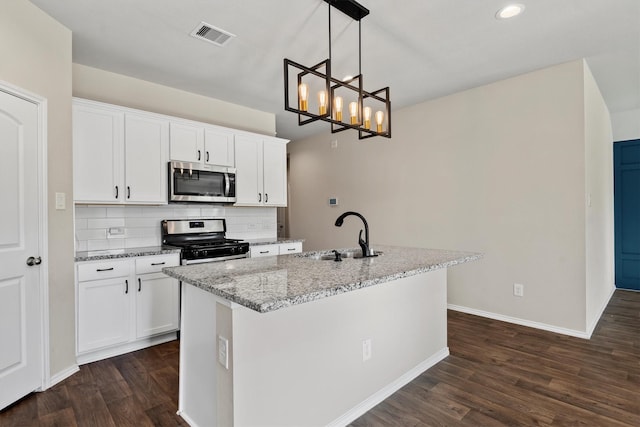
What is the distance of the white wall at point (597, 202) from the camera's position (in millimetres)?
3301

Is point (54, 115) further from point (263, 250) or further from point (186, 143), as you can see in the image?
point (263, 250)

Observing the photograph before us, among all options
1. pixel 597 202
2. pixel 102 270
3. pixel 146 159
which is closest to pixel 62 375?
pixel 102 270

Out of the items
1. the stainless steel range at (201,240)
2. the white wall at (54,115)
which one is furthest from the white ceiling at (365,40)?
the stainless steel range at (201,240)

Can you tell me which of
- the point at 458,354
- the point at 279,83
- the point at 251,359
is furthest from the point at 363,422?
the point at 279,83

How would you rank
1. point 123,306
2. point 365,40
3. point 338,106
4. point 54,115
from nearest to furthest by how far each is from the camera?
point 338,106 < point 54,115 < point 365,40 < point 123,306

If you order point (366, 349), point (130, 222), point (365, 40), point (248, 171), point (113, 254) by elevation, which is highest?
point (365, 40)

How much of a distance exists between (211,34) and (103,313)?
95.8 inches

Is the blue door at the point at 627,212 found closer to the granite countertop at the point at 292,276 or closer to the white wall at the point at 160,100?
the granite countertop at the point at 292,276

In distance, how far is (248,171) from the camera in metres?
4.17

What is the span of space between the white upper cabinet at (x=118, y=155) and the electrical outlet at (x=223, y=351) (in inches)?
85.2

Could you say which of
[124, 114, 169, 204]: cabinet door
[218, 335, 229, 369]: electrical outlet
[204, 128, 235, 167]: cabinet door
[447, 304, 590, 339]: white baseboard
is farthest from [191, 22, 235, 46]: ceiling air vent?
[447, 304, 590, 339]: white baseboard

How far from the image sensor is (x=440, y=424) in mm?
1916

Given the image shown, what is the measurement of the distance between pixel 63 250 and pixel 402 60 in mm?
3242

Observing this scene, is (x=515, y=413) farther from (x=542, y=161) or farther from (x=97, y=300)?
(x=97, y=300)
